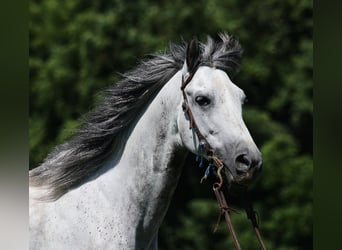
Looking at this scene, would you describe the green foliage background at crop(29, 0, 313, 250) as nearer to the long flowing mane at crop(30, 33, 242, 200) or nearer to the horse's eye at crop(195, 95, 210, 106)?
the long flowing mane at crop(30, 33, 242, 200)

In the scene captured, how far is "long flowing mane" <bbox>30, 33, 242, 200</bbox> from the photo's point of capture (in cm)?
325

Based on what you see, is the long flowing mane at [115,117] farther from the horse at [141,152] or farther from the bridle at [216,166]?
the bridle at [216,166]

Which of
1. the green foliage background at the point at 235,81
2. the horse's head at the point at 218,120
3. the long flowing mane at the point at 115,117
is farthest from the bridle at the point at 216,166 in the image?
the green foliage background at the point at 235,81

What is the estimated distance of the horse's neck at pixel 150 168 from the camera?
3.12 m

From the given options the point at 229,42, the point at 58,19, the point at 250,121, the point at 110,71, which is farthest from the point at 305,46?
the point at 229,42

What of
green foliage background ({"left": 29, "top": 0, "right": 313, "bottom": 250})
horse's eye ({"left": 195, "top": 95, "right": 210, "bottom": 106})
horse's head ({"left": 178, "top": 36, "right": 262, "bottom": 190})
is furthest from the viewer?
green foliage background ({"left": 29, "top": 0, "right": 313, "bottom": 250})

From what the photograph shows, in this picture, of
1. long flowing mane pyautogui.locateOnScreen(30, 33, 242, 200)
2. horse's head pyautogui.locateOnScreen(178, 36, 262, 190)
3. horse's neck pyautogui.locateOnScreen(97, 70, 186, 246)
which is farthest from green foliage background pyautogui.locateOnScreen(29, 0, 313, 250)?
horse's head pyautogui.locateOnScreen(178, 36, 262, 190)

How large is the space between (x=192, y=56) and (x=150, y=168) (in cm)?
48

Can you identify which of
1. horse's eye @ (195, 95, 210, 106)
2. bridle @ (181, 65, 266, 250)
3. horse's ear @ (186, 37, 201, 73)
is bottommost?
bridle @ (181, 65, 266, 250)

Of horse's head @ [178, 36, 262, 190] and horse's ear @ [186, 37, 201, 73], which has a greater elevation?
horse's ear @ [186, 37, 201, 73]

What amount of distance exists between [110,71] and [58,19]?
1527 mm

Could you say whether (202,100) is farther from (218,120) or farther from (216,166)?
(216,166)

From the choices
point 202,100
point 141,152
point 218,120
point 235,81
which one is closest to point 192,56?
point 202,100

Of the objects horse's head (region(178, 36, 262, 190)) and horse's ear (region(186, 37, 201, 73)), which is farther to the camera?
horse's ear (region(186, 37, 201, 73))
